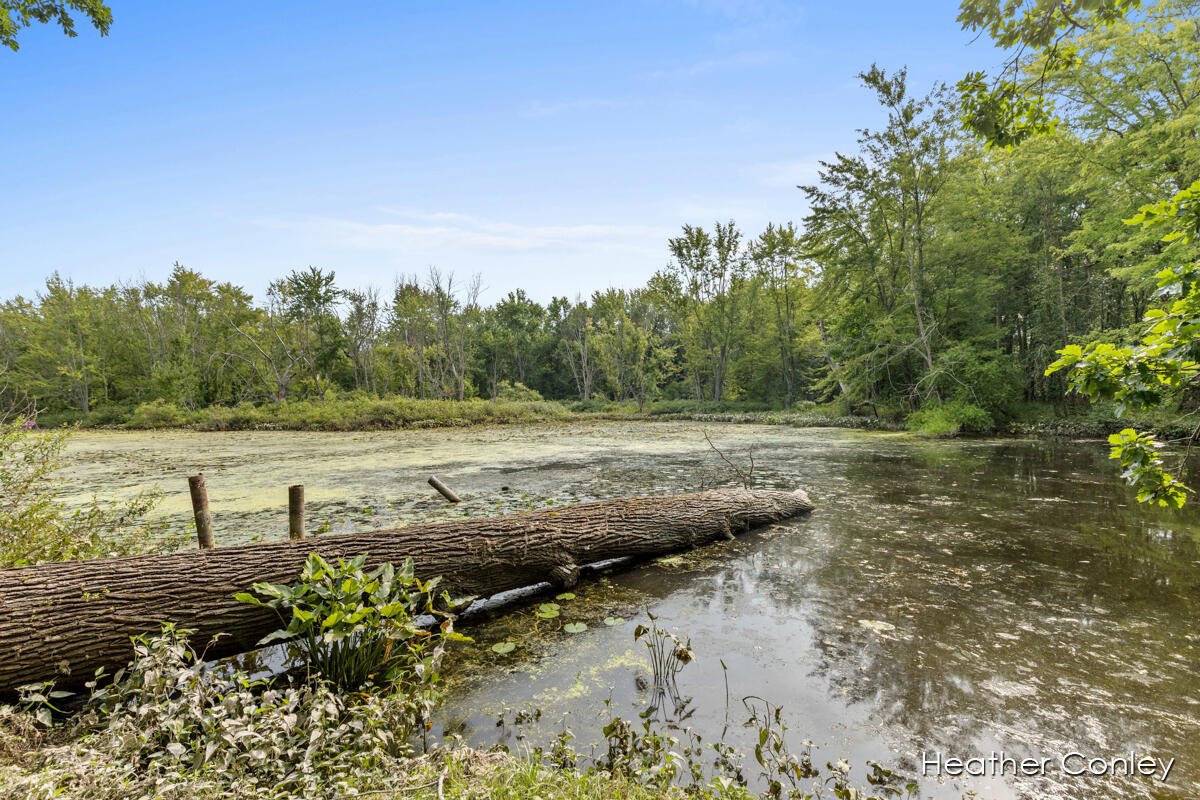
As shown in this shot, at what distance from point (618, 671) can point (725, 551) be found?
277cm

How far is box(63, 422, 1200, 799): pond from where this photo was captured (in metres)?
2.38

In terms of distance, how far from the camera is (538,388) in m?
47.6

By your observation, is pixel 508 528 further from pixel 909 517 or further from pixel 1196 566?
pixel 1196 566

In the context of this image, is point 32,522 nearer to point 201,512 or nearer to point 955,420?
point 201,512

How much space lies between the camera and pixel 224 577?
10.2 ft

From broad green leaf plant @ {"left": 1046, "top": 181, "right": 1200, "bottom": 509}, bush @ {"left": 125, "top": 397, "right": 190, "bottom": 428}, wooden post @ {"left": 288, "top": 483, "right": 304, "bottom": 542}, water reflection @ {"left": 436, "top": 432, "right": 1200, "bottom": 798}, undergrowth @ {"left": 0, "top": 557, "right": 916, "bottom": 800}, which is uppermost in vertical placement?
broad green leaf plant @ {"left": 1046, "top": 181, "right": 1200, "bottom": 509}

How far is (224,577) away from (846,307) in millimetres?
23648

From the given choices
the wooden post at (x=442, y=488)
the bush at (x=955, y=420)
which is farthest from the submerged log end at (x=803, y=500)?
the bush at (x=955, y=420)

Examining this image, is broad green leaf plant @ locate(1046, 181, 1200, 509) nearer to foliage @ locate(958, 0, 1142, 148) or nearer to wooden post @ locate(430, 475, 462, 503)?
foliage @ locate(958, 0, 1142, 148)

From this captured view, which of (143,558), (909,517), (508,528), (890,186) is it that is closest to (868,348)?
(890,186)

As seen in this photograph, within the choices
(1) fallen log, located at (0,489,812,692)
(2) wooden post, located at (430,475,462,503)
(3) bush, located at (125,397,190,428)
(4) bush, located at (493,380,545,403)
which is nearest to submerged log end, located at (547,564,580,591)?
(1) fallen log, located at (0,489,812,692)

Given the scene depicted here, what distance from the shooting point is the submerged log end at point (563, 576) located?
A: 4.40 metres

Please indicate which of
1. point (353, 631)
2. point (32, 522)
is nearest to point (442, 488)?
point (32, 522)

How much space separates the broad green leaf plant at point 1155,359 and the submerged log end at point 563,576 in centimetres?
360
